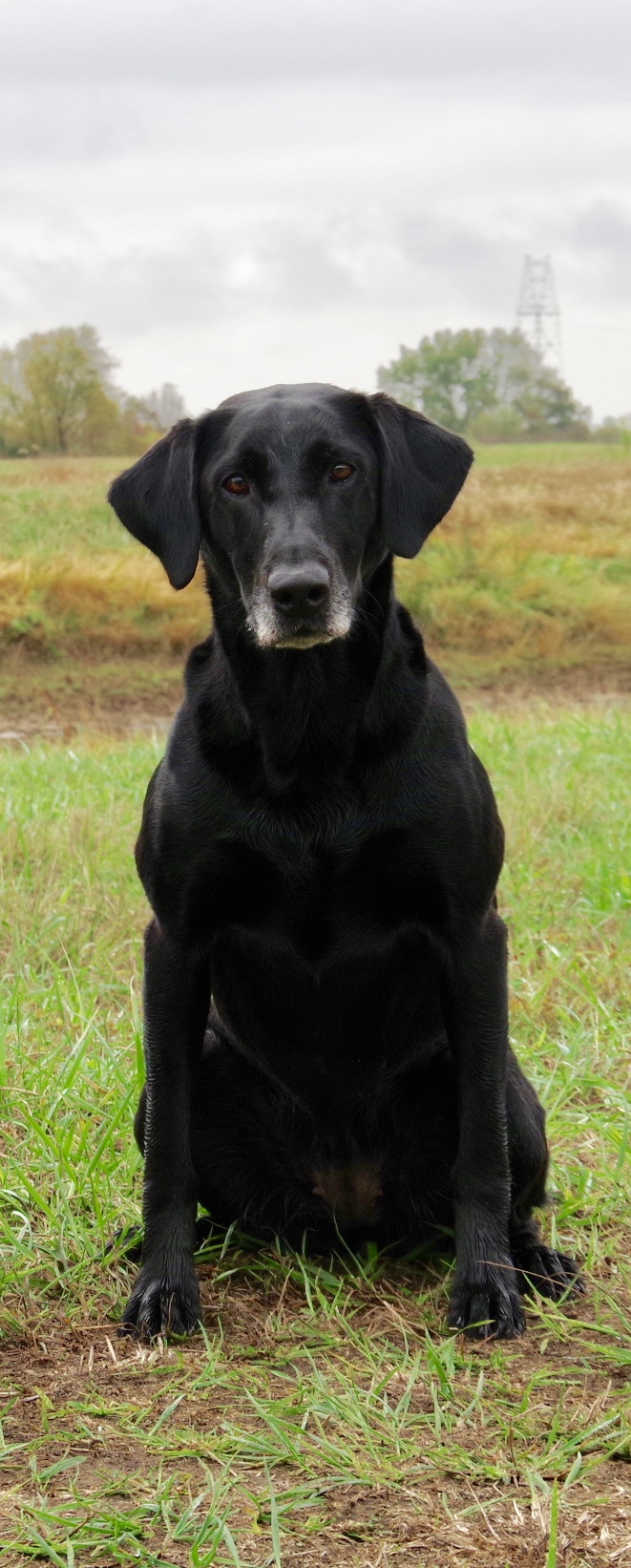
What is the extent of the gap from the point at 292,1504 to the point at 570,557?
14.9m

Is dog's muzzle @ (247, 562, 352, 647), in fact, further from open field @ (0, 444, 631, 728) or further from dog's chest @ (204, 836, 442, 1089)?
open field @ (0, 444, 631, 728)

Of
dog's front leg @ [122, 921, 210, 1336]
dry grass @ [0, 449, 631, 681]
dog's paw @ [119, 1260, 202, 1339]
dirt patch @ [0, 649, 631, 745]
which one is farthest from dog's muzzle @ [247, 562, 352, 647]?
dry grass @ [0, 449, 631, 681]

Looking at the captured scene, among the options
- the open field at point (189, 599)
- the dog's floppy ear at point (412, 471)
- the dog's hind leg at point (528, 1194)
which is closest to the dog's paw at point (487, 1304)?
the dog's hind leg at point (528, 1194)

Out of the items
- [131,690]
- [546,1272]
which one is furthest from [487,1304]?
[131,690]

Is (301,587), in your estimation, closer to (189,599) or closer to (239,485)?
(239,485)

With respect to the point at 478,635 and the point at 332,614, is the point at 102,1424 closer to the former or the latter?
the point at 332,614

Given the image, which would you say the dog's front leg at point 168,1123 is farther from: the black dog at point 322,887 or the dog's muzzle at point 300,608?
the dog's muzzle at point 300,608

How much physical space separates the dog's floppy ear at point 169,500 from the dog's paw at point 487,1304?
49.1 inches

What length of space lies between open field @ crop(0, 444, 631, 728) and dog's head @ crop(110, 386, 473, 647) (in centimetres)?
880

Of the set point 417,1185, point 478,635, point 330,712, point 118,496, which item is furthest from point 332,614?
point 478,635

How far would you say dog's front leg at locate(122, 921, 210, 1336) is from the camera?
95.4 inches

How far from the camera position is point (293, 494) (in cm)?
240

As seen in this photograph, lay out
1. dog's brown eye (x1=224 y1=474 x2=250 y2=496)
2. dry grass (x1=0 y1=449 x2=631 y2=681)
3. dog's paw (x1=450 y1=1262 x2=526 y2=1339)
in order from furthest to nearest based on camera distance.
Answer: dry grass (x1=0 y1=449 x2=631 y2=681), dog's brown eye (x1=224 y1=474 x2=250 y2=496), dog's paw (x1=450 y1=1262 x2=526 y2=1339)

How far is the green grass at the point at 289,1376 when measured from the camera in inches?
71.4
